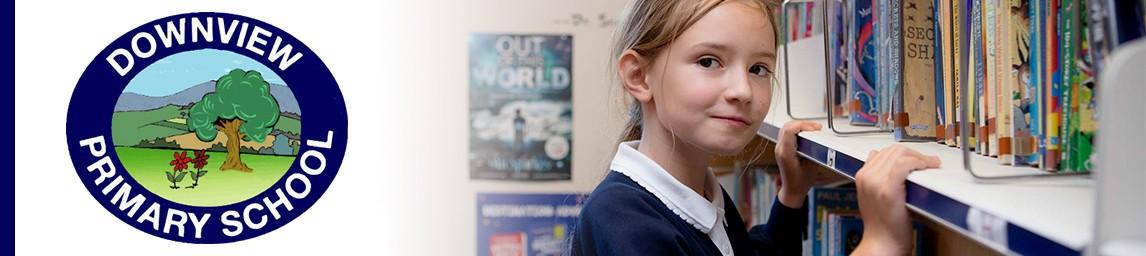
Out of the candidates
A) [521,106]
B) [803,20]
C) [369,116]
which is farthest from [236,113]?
[803,20]

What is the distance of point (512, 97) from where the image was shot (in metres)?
3.44

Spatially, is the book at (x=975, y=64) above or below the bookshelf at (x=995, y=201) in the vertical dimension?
above

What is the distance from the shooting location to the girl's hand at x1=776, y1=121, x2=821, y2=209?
1.49m

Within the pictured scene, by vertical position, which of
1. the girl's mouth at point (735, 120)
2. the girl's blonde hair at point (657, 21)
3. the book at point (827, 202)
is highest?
the girl's blonde hair at point (657, 21)

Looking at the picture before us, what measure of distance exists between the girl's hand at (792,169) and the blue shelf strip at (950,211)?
0.69 feet

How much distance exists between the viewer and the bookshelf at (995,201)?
0.62 meters

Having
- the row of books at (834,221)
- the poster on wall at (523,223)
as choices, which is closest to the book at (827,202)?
the row of books at (834,221)

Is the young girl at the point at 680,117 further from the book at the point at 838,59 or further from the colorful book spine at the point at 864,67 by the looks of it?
the book at the point at 838,59

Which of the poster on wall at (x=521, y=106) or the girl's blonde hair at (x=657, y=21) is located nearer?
the girl's blonde hair at (x=657, y=21)

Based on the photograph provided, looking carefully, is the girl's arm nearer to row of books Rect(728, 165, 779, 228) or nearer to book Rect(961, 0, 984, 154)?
book Rect(961, 0, 984, 154)

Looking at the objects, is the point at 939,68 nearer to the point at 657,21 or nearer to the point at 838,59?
the point at 657,21

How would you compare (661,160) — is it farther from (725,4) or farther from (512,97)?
(512,97)

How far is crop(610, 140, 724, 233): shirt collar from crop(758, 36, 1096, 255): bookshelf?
0.15 m

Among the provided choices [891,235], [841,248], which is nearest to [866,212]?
[891,235]
